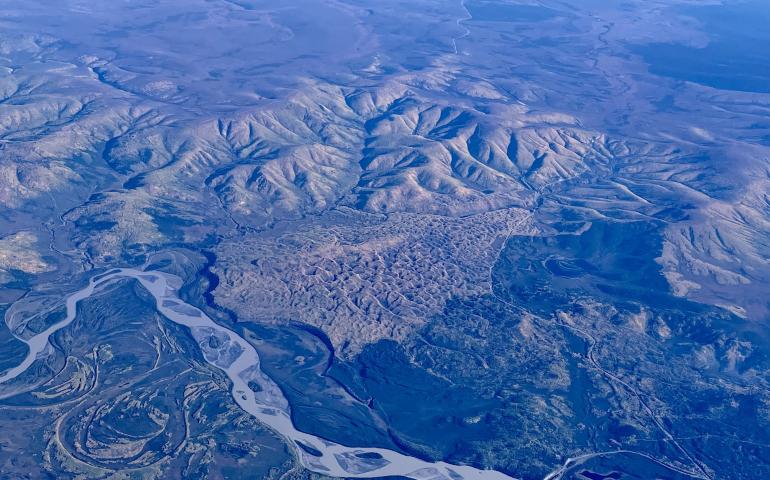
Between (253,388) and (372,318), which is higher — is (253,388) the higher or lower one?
the lower one

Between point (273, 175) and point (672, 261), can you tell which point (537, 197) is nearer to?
point (672, 261)

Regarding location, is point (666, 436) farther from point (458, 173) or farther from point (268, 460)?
point (458, 173)

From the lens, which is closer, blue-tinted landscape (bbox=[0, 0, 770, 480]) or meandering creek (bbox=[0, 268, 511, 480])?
meandering creek (bbox=[0, 268, 511, 480])

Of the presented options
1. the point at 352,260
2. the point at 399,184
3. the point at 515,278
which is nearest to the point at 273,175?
the point at 399,184

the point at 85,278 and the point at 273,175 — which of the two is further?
the point at 273,175

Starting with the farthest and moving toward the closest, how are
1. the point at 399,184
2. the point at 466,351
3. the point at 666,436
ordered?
the point at 399,184 < the point at 466,351 < the point at 666,436

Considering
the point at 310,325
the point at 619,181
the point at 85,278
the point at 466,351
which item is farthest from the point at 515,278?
the point at 85,278

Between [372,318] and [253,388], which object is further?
A: [372,318]

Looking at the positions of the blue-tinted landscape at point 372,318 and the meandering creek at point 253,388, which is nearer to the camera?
the meandering creek at point 253,388

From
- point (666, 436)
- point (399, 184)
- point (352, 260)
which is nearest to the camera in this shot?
point (666, 436)
